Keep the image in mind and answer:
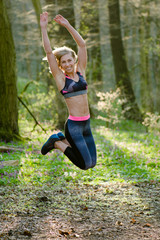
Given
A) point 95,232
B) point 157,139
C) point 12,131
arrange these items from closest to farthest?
point 95,232
point 12,131
point 157,139

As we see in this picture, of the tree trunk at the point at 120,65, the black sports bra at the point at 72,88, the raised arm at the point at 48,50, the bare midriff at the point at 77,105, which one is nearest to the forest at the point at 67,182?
the raised arm at the point at 48,50

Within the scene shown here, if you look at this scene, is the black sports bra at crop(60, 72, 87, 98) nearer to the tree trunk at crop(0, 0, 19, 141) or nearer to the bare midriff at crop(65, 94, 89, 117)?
the bare midriff at crop(65, 94, 89, 117)

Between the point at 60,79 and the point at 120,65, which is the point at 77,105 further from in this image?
the point at 120,65

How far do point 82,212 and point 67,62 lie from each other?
2.39 metres

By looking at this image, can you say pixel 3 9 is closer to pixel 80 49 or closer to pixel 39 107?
pixel 80 49

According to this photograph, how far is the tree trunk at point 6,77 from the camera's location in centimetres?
920

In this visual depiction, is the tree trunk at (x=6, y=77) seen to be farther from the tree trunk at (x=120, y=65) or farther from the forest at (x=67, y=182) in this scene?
the tree trunk at (x=120, y=65)

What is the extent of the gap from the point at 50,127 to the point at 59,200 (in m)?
7.24

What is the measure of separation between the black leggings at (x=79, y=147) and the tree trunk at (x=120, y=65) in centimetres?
1176

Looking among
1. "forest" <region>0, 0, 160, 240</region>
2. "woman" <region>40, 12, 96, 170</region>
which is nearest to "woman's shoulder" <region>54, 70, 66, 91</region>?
"woman" <region>40, 12, 96, 170</region>

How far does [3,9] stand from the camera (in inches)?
358

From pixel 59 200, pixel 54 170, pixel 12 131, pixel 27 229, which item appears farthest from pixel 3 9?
pixel 27 229

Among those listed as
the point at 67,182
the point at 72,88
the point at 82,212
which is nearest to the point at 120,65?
the point at 67,182

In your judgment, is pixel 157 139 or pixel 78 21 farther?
pixel 78 21
